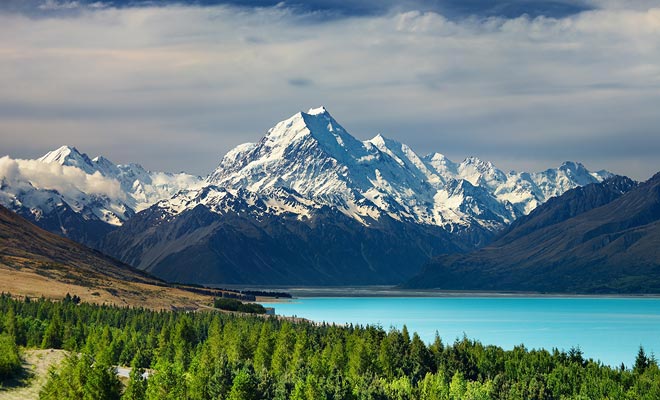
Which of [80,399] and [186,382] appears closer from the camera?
[80,399]

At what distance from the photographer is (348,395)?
6117 inches

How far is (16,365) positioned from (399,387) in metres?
68.9

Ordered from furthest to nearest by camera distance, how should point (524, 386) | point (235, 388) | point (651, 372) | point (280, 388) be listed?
point (651, 372) < point (524, 386) < point (280, 388) < point (235, 388)

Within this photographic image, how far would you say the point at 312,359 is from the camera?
195m

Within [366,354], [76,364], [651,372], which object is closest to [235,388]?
[76,364]

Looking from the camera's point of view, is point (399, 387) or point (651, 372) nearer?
point (399, 387)

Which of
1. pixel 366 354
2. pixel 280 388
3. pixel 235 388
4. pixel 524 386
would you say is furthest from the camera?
pixel 366 354

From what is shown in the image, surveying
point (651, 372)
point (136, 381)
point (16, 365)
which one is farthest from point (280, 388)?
point (651, 372)

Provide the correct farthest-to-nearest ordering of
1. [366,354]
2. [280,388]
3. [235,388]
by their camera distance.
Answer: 1. [366,354]
2. [280,388]
3. [235,388]

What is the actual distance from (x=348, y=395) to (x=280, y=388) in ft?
38.7

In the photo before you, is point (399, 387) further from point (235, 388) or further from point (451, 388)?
point (235, 388)

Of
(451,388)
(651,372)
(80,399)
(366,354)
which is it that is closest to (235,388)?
(80,399)

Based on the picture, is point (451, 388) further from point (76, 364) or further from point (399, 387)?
point (76, 364)

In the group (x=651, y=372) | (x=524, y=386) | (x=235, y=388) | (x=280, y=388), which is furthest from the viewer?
(x=651, y=372)
